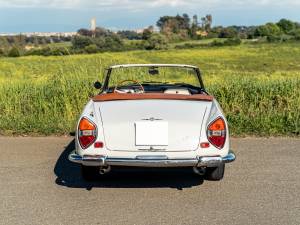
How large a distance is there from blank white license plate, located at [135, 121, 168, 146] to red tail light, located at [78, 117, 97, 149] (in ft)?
1.36

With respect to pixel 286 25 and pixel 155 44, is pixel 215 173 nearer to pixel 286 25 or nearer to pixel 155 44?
pixel 155 44

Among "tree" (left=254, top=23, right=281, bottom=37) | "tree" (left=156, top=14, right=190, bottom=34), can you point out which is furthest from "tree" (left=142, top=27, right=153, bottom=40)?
"tree" (left=254, top=23, right=281, bottom=37)

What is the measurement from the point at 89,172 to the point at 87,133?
0.68 metres

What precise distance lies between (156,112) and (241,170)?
1671 millimetres

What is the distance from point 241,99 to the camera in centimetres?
875

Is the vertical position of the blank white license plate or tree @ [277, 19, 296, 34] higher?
the blank white license plate

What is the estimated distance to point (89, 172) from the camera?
486 cm

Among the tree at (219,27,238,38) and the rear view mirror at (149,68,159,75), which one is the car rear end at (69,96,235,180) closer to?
the rear view mirror at (149,68,159,75)

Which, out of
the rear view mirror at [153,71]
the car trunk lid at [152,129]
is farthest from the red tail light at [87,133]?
the rear view mirror at [153,71]

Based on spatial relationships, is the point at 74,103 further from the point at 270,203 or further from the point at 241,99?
the point at 270,203

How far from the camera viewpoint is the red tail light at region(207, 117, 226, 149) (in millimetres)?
4316

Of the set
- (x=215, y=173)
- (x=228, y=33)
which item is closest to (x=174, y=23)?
(x=228, y=33)

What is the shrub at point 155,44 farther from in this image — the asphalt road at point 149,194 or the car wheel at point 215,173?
the car wheel at point 215,173

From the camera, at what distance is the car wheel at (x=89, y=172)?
4.82 metres
